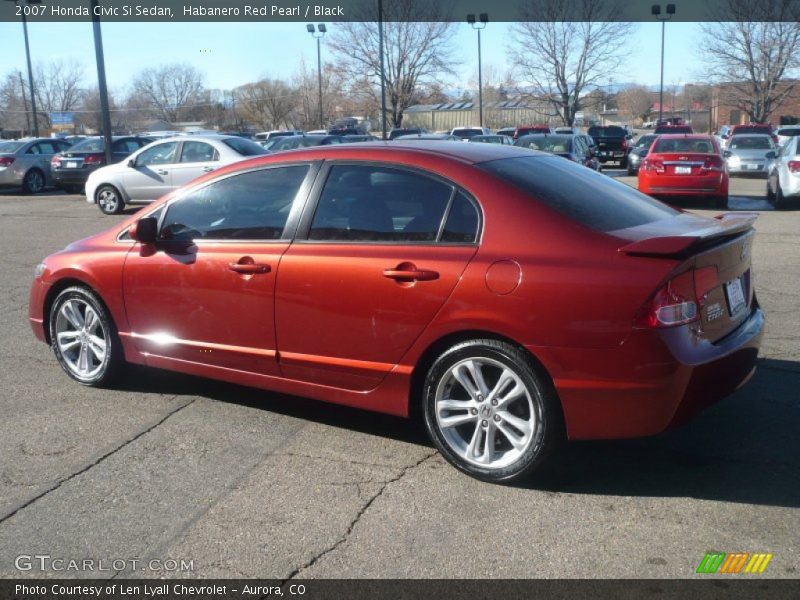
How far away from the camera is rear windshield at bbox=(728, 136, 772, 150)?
86.0 ft

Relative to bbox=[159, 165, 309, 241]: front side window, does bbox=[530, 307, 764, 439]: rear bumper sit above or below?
below

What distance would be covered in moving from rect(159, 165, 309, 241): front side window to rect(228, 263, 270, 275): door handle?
0.19 meters

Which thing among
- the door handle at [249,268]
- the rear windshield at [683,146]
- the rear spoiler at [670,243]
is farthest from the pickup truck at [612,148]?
the rear spoiler at [670,243]

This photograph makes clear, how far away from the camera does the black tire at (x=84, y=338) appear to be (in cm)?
557

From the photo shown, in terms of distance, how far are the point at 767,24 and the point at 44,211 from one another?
3847 cm

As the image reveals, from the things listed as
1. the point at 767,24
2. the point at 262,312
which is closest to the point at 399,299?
the point at 262,312

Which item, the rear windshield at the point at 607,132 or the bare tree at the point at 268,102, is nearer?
the rear windshield at the point at 607,132

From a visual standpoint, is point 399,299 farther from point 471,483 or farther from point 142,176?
point 142,176

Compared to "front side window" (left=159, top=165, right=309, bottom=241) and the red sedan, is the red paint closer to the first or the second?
"front side window" (left=159, top=165, right=309, bottom=241)

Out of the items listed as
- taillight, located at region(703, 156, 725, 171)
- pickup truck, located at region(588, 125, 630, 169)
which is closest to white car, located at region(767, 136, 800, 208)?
taillight, located at region(703, 156, 725, 171)

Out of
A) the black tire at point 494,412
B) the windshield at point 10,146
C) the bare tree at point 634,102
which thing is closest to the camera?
the black tire at point 494,412

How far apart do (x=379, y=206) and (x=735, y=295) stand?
6.23 feet

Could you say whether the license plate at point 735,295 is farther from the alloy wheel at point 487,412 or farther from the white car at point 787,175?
Result: the white car at point 787,175

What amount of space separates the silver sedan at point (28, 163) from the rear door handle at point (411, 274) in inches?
928
